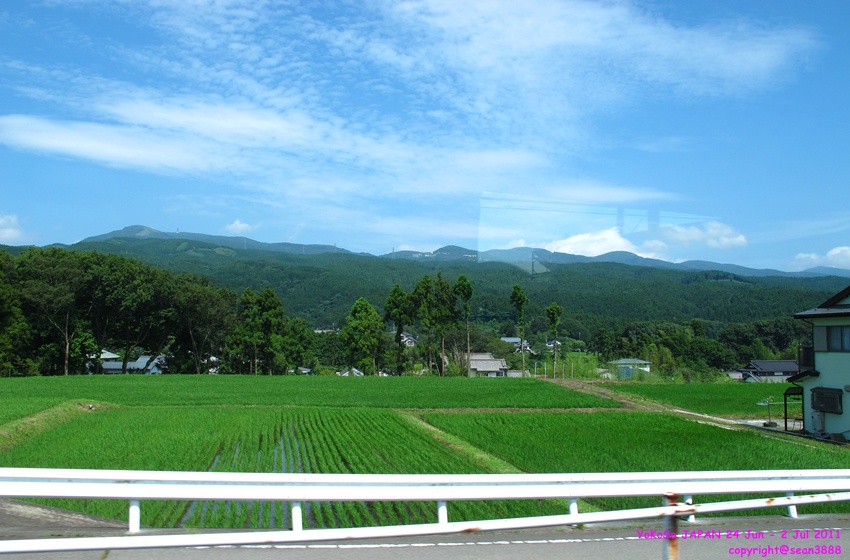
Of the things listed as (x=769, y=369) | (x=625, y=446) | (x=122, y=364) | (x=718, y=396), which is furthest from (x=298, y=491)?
(x=122, y=364)

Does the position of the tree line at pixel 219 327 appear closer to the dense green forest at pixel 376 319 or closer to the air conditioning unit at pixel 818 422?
the dense green forest at pixel 376 319

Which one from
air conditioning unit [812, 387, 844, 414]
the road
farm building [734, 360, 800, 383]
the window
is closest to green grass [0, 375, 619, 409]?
air conditioning unit [812, 387, 844, 414]

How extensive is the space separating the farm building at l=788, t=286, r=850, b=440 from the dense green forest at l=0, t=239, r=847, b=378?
19.9 meters

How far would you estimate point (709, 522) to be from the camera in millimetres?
6711

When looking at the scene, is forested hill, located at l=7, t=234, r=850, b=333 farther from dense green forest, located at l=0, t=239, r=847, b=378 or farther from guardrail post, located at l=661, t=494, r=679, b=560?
guardrail post, located at l=661, t=494, r=679, b=560

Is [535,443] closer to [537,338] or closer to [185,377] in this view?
[185,377]

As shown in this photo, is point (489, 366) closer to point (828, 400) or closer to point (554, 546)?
point (828, 400)

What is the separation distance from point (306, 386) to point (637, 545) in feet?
104

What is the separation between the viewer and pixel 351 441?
17.0 metres

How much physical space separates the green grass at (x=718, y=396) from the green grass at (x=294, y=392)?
408cm

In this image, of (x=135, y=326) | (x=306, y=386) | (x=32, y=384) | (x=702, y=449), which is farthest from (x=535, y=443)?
(x=135, y=326)

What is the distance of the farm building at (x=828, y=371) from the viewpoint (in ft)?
69.9

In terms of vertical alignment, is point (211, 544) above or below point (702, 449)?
above

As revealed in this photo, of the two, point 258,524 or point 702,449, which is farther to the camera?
point 702,449
